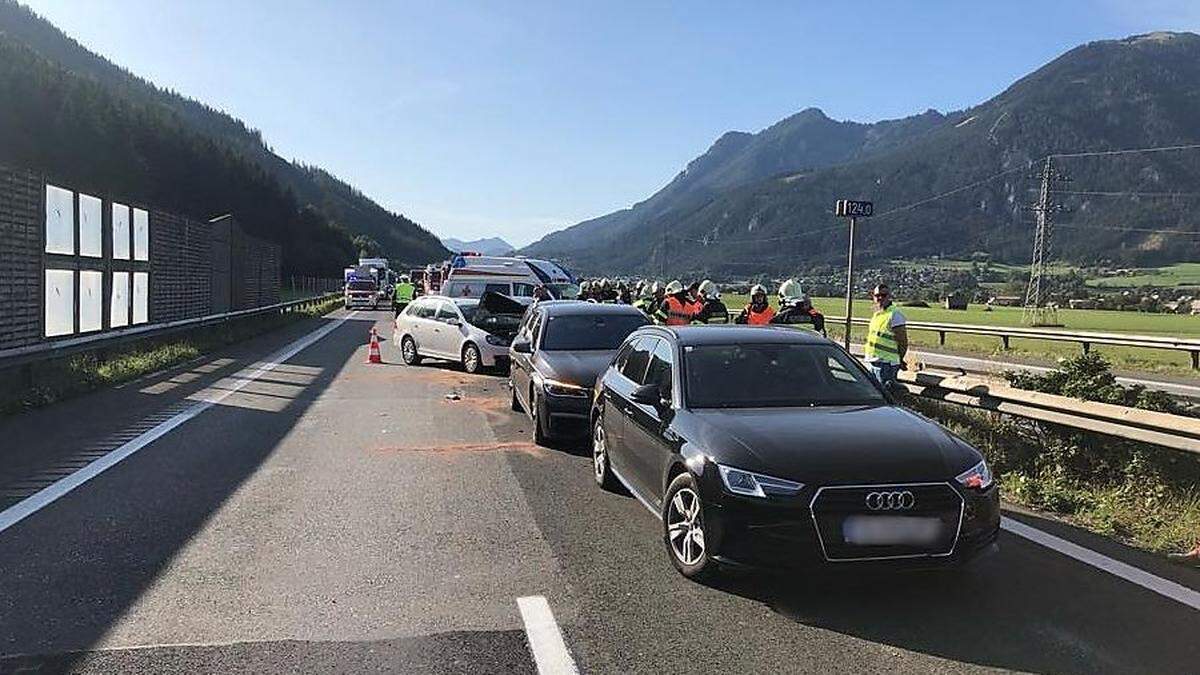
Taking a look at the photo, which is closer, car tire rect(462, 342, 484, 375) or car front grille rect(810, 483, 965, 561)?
car front grille rect(810, 483, 965, 561)

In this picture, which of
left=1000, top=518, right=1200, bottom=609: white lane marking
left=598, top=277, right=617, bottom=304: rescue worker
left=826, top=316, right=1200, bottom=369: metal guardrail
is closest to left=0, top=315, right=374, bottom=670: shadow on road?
left=1000, top=518, right=1200, bottom=609: white lane marking

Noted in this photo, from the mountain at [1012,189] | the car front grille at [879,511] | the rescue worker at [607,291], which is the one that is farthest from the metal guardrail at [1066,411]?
the mountain at [1012,189]

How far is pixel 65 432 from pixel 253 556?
575 cm

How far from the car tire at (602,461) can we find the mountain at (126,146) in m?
58.1

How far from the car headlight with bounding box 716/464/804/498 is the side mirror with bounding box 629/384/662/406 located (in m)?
1.32

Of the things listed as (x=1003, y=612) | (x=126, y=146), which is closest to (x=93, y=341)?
(x=1003, y=612)

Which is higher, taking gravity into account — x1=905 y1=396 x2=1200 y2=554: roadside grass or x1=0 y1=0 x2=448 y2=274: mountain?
x1=0 y1=0 x2=448 y2=274: mountain

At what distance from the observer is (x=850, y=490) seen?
513 cm

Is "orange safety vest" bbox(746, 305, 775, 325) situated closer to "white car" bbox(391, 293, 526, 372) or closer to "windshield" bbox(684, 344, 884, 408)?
"windshield" bbox(684, 344, 884, 408)

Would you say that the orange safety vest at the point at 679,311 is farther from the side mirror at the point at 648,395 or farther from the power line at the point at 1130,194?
the power line at the point at 1130,194

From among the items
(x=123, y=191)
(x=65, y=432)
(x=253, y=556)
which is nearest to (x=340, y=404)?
(x=65, y=432)

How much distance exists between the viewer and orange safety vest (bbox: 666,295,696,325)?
15.4 meters

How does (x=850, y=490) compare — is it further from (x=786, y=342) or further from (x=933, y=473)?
(x=786, y=342)

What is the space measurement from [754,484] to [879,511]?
0.64 metres
